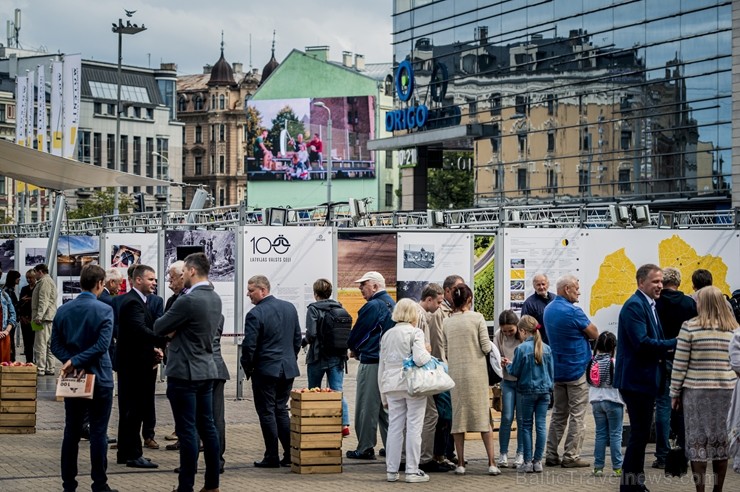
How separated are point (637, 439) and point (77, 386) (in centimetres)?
464

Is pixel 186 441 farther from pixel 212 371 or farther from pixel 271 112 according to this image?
pixel 271 112

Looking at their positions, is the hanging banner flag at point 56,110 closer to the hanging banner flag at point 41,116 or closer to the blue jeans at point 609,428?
the hanging banner flag at point 41,116

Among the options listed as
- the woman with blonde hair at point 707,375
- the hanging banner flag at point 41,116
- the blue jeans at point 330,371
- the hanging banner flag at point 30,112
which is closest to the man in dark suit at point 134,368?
the blue jeans at point 330,371

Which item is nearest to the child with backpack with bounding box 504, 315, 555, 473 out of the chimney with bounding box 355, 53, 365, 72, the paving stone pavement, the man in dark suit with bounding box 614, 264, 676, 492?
the paving stone pavement

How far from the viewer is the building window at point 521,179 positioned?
188ft

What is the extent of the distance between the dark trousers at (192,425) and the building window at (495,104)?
160ft

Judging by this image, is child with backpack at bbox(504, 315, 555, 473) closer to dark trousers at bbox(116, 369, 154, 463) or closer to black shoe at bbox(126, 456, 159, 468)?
black shoe at bbox(126, 456, 159, 468)

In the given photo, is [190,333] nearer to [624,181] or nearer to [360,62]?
[624,181]

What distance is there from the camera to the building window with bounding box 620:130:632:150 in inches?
1971

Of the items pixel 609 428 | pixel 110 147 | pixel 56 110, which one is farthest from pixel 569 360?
pixel 110 147

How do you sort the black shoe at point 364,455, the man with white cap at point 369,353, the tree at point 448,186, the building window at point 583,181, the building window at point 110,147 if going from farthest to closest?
1. the building window at point 110,147
2. the tree at point 448,186
3. the building window at point 583,181
4. the black shoe at point 364,455
5. the man with white cap at point 369,353

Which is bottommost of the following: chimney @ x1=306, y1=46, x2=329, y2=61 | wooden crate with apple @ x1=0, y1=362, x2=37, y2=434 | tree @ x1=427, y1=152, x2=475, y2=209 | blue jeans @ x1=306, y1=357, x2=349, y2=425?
wooden crate with apple @ x1=0, y1=362, x2=37, y2=434

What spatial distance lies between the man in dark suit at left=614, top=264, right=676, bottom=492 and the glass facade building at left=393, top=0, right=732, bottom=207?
112ft

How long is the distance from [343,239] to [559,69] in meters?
36.4
